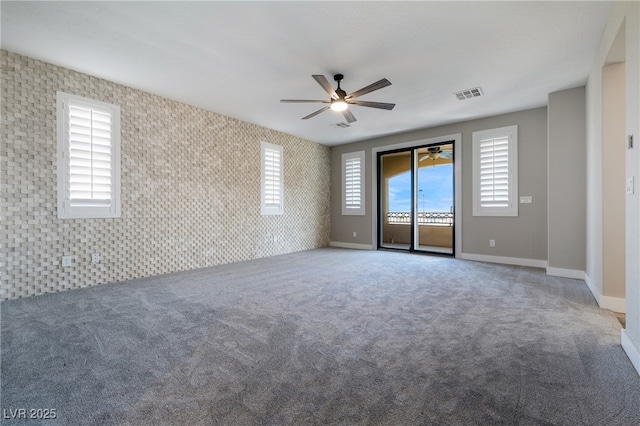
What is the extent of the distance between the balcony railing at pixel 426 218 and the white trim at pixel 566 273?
314 cm

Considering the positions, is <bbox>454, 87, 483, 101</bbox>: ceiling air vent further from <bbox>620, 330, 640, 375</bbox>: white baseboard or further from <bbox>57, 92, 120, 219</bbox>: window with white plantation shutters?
<bbox>57, 92, 120, 219</bbox>: window with white plantation shutters

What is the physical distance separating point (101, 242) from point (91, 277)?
454 mm

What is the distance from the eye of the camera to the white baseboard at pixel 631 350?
1.76 m

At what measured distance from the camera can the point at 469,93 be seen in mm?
4328

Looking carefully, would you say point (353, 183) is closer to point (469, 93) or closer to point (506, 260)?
point (469, 93)

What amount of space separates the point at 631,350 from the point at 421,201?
6.17 m

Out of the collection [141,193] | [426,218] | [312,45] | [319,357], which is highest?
[312,45]

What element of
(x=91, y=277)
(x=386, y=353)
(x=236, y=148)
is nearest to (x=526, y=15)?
(x=386, y=353)

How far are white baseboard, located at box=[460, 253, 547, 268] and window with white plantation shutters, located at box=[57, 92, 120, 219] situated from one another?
5.93 metres

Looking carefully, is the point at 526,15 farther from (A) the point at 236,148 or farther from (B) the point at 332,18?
(A) the point at 236,148

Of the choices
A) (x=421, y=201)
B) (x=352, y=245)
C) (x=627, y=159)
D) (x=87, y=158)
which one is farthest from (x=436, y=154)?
(x=87, y=158)

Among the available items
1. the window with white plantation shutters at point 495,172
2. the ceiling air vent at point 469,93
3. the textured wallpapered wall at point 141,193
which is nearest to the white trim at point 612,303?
the window with white plantation shutters at point 495,172

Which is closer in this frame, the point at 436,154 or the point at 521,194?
the point at 521,194

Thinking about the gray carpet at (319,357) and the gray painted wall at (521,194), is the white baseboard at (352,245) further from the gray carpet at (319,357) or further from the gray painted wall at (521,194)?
the gray carpet at (319,357)
